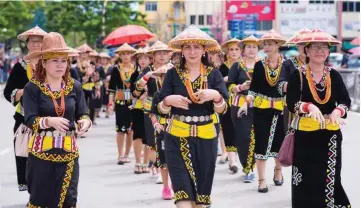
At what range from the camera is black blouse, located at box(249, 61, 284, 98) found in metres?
9.38

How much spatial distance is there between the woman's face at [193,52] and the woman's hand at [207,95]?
346 mm

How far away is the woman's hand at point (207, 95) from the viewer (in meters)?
6.55

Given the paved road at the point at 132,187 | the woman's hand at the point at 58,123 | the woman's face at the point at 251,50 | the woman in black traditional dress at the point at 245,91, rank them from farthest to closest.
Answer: the woman's face at the point at 251,50 → the woman in black traditional dress at the point at 245,91 → the paved road at the point at 132,187 → the woman's hand at the point at 58,123

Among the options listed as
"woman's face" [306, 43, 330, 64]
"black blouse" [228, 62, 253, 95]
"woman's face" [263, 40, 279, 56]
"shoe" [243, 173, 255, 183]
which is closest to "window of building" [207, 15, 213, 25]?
"black blouse" [228, 62, 253, 95]

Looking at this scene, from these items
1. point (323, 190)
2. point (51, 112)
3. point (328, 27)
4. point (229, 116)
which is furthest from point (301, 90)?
point (328, 27)

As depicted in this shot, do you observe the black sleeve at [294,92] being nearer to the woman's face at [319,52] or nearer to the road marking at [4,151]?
the woman's face at [319,52]

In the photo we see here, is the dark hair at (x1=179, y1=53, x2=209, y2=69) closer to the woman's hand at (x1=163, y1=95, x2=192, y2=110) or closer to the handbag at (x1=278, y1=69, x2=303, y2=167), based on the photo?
the woman's hand at (x1=163, y1=95, x2=192, y2=110)

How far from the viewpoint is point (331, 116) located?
6.71 metres

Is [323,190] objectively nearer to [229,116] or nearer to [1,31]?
[229,116]

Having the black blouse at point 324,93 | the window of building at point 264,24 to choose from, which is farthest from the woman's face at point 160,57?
the window of building at point 264,24

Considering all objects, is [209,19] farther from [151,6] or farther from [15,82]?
[15,82]

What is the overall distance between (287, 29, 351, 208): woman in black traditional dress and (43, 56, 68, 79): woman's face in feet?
7.01

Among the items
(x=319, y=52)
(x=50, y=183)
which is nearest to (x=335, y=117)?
→ (x=319, y=52)

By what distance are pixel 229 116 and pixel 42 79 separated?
5.99m
